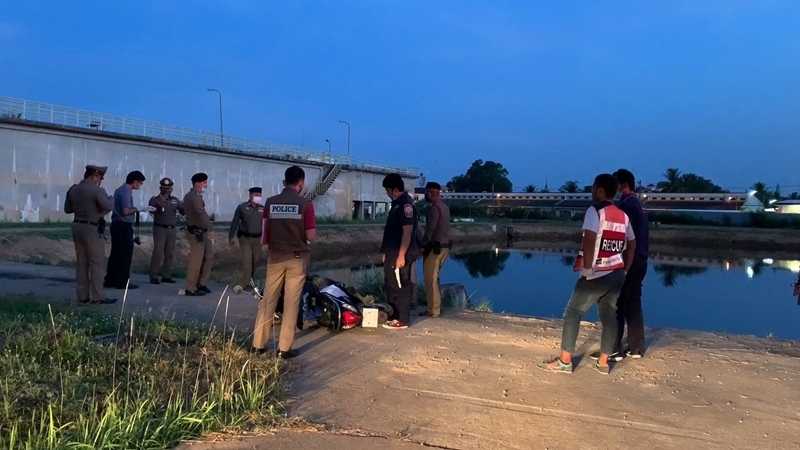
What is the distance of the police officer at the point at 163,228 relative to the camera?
11781 millimetres

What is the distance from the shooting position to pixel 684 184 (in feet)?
A: 378

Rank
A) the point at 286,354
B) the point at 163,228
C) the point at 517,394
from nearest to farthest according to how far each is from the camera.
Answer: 1. the point at 517,394
2. the point at 286,354
3. the point at 163,228

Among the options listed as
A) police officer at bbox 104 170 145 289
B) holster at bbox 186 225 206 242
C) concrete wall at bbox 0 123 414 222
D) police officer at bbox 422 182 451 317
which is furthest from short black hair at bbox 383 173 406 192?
concrete wall at bbox 0 123 414 222

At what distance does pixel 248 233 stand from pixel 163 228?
1.72 meters

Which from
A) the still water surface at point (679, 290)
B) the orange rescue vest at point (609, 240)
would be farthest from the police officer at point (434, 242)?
the still water surface at point (679, 290)

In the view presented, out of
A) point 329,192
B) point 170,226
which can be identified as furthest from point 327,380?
point 329,192

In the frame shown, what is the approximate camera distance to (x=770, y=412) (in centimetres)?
518

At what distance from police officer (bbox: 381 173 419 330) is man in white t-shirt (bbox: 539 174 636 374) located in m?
2.33

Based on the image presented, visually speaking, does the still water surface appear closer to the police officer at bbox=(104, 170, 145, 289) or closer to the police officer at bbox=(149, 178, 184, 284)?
the police officer at bbox=(149, 178, 184, 284)

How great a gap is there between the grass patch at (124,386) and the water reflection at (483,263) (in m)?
22.2

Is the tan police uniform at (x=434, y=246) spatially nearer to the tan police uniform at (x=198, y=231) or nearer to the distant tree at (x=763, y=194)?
the tan police uniform at (x=198, y=231)

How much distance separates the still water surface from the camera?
16719 mm

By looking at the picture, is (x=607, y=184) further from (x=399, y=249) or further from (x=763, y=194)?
(x=763, y=194)

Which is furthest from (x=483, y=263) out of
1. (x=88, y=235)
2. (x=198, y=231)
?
(x=88, y=235)
